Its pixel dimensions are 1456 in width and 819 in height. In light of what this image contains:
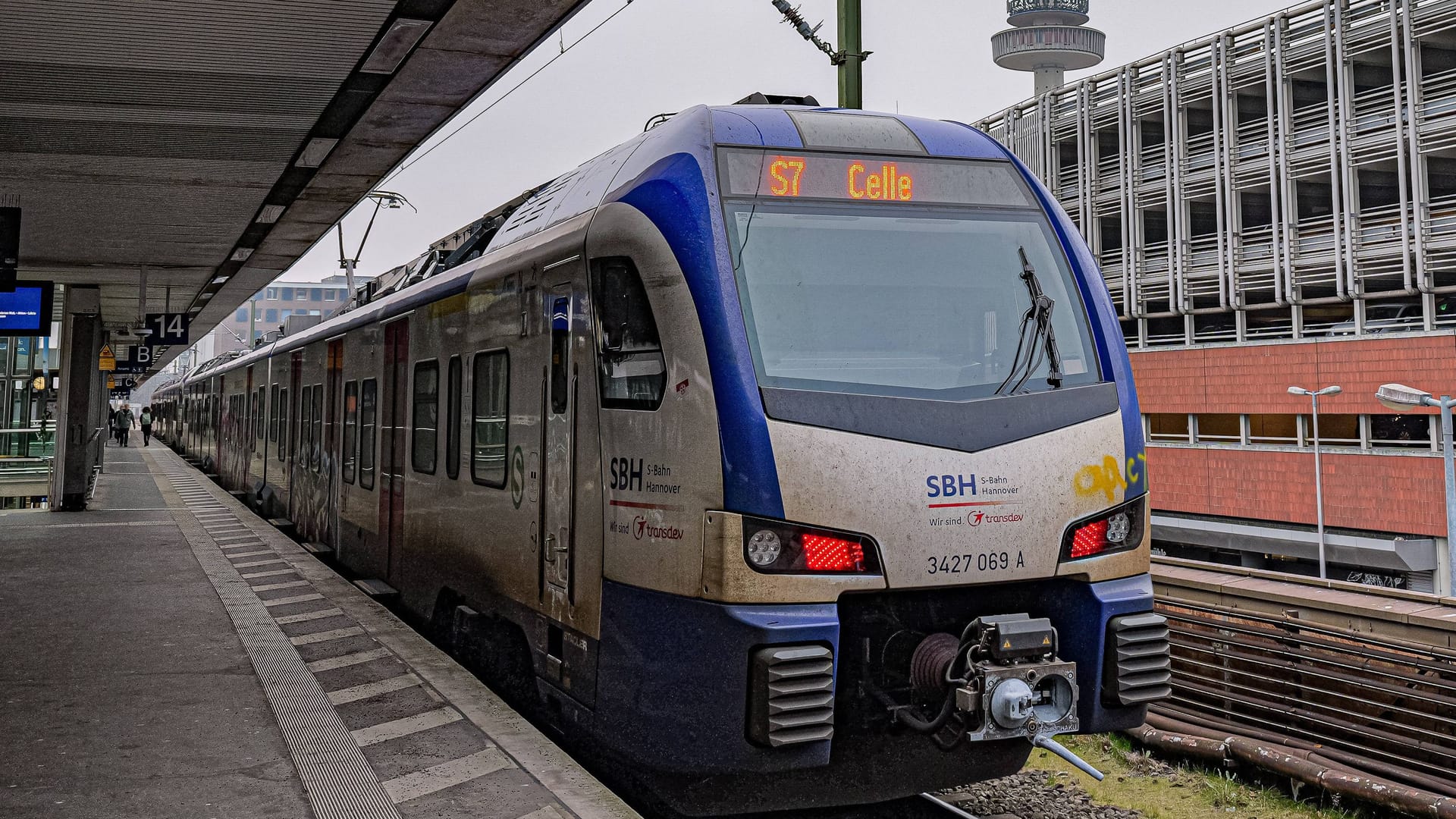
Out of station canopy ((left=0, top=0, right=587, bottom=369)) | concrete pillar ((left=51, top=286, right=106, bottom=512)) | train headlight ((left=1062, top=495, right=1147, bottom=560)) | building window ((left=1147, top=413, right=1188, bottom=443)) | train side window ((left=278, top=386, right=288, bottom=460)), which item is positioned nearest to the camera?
train headlight ((left=1062, top=495, right=1147, bottom=560))

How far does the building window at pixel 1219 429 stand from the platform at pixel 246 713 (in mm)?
32118

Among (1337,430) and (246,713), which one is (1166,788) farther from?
(1337,430)

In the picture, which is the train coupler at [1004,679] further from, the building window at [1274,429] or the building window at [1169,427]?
the building window at [1169,427]

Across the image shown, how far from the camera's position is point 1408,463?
105 ft

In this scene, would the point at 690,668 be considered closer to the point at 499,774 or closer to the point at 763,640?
the point at 763,640

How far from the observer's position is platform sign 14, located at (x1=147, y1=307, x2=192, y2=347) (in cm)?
2220

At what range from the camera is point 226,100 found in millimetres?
8969

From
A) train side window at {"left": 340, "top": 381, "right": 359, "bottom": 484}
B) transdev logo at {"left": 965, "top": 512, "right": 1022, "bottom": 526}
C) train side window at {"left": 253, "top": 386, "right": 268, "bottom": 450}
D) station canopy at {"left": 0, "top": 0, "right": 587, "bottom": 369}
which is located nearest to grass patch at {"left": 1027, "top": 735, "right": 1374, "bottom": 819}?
transdev logo at {"left": 965, "top": 512, "right": 1022, "bottom": 526}

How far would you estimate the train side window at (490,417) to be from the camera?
23.8ft

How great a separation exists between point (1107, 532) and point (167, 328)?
68.0ft

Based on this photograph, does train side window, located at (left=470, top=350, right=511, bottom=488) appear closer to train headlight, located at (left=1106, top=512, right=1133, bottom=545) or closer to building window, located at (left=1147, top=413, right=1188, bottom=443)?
train headlight, located at (left=1106, top=512, right=1133, bottom=545)

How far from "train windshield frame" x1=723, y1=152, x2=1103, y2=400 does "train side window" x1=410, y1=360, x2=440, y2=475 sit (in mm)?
4042

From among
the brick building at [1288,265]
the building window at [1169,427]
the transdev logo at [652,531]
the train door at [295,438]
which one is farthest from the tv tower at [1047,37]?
the transdev logo at [652,531]

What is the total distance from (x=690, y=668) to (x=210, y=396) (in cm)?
2723
